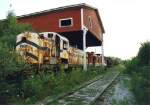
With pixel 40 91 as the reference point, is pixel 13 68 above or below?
above

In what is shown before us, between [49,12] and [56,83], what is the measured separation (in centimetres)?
1816

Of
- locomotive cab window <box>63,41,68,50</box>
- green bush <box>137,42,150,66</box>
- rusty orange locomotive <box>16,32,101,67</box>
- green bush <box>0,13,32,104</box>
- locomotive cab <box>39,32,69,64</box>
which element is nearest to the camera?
green bush <box>0,13,32,104</box>

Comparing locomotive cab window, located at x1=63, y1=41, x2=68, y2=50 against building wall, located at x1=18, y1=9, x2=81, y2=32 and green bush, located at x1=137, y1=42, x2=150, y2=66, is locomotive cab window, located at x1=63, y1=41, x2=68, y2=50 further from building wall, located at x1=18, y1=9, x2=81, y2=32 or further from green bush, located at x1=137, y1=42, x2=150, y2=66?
building wall, located at x1=18, y1=9, x2=81, y2=32

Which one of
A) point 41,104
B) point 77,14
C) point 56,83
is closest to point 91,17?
point 77,14

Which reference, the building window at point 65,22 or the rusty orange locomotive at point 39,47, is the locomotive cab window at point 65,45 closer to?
the rusty orange locomotive at point 39,47

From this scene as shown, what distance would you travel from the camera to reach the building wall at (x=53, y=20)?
31.0m

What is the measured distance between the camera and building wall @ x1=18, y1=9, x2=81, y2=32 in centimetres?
3098

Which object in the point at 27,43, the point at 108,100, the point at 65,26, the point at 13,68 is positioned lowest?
the point at 108,100

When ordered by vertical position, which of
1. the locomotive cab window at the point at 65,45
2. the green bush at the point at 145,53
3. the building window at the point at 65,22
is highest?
the building window at the point at 65,22

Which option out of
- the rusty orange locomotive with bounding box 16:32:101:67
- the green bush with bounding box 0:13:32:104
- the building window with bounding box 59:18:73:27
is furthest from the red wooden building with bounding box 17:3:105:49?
the green bush with bounding box 0:13:32:104

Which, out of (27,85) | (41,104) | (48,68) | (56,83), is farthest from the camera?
(48,68)

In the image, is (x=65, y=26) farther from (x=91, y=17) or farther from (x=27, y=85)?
(x=27, y=85)

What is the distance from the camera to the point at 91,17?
116ft

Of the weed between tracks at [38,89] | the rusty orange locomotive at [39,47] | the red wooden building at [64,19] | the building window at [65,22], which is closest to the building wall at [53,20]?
the red wooden building at [64,19]
